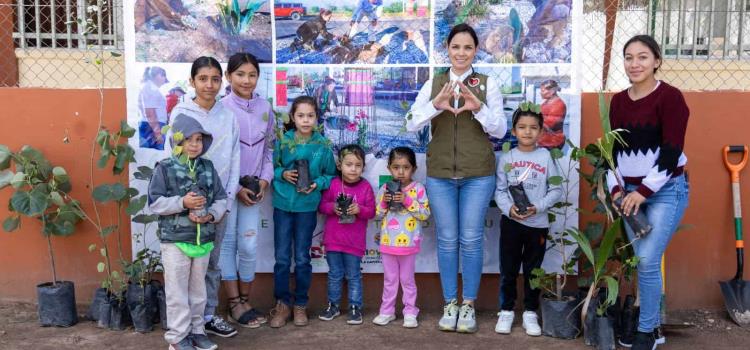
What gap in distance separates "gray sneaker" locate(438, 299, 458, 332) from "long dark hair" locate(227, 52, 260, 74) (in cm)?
188

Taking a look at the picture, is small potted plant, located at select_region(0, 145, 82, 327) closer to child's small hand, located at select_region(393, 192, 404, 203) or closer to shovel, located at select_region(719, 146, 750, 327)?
child's small hand, located at select_region(393, 192, 404, 203)

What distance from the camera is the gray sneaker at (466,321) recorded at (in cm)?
449

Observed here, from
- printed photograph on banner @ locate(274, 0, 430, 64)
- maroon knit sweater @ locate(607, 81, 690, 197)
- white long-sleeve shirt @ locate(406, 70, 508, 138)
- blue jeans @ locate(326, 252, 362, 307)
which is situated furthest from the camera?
printed photograph on banner @ locate(274, 0, 430, 64)

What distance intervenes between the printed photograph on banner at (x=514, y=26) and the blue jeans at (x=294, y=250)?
4.65ft

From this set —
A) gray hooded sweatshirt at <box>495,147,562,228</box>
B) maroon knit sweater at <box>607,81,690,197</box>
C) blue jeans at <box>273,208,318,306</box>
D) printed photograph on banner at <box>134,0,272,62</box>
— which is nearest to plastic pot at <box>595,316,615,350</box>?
gray hooded sweatshirt at <box>495,147,562,228</box>

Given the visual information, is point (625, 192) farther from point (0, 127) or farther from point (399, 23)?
point (0, 127)

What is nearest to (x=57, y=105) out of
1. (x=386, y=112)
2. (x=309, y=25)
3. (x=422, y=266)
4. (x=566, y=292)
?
(x=309, y=25)

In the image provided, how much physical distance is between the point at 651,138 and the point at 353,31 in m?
1.99

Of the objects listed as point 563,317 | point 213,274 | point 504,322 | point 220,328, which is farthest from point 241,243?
point 563,317

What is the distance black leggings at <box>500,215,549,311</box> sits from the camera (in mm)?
4465

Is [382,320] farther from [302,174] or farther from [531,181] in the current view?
[531,181]

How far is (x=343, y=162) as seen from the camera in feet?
15.1

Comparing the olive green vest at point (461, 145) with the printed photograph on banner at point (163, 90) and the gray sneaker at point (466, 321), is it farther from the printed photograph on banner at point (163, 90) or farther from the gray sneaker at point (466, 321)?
the printed photograph on banner at point (163, 90)

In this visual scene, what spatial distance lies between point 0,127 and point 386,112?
255 centimetres
